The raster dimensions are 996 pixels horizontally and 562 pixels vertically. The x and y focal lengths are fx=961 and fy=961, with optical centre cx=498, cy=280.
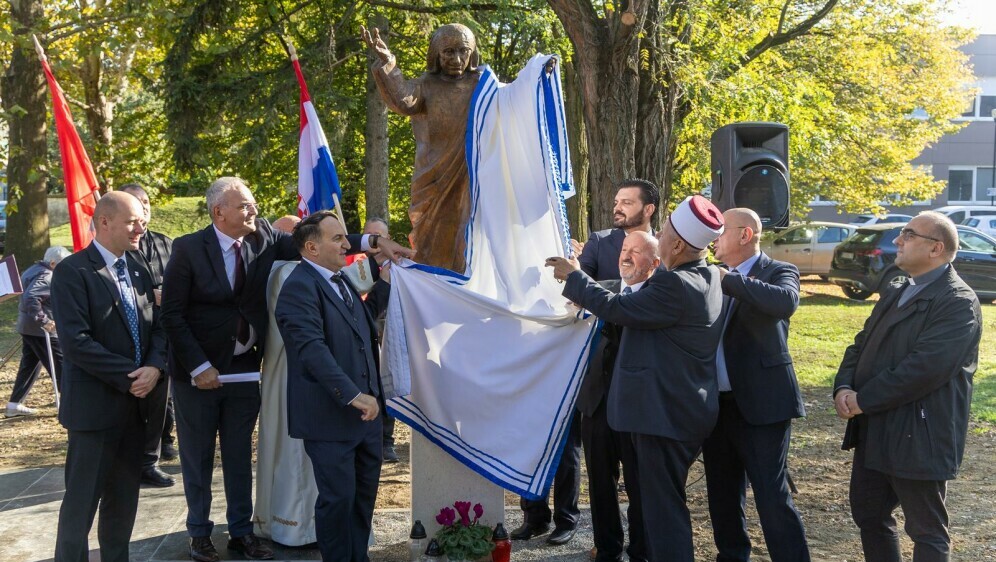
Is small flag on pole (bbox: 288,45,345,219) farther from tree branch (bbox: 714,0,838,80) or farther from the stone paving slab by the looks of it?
tree branch (bbox: 714,0,838,80)

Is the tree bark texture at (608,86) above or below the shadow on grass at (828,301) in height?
above

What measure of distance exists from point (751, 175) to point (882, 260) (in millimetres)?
13339

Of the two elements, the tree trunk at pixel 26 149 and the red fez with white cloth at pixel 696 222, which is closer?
the red fez with white cloth at pixel 696 222

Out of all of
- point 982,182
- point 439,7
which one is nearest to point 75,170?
point 439,7

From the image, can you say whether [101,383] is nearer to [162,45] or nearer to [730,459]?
[730,459]

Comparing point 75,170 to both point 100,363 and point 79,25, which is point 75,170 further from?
point 79,25

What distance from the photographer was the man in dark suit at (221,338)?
505 centimetres

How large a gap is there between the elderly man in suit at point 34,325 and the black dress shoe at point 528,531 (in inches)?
214

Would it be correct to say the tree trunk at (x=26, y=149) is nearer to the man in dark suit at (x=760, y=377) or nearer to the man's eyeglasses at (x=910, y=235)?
the man in dark suit at (x=760, y=377)

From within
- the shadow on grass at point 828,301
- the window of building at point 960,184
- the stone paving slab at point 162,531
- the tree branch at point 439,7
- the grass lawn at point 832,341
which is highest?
the tree branch at point 439,7

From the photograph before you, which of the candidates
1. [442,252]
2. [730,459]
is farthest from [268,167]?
[730,459]

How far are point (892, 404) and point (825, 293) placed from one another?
18.3 metres

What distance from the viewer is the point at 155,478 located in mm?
6770

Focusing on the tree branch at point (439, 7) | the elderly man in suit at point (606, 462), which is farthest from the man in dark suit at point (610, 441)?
the tree branch at point (439, 7)
